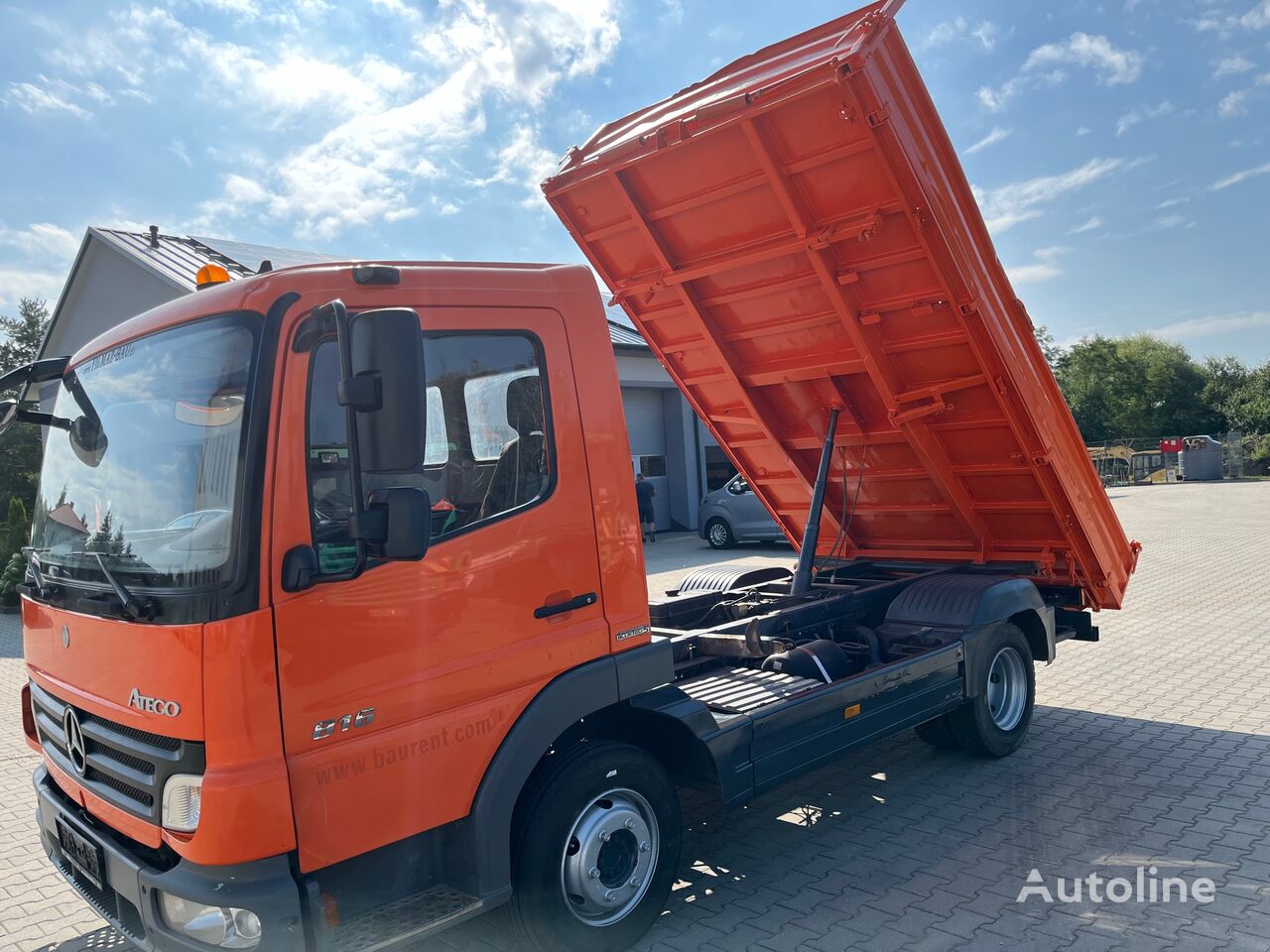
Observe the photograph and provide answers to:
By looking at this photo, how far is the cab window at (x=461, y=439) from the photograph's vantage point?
2.77 meters

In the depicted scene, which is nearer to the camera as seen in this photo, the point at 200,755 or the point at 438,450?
the point at 200,755

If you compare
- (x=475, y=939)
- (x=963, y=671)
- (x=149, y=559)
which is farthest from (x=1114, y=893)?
(x=149, y=559)

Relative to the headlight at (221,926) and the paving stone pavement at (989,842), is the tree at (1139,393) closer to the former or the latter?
the paving stone pavement at (989,842)

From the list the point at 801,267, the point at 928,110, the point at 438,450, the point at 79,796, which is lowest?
the point at 79,796

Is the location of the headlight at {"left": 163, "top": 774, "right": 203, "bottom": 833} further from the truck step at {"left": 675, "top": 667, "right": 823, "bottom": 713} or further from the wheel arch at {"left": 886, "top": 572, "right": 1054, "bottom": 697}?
the wheel arch at {"left": 886, "top": 572, "right": 1054, "bottom": 697}

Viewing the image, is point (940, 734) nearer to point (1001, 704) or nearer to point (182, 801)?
point (1001, 704)

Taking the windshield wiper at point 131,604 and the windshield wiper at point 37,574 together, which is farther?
the windshield wiper at point 37,574

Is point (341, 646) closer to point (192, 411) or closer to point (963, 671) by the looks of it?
point (192, 411)

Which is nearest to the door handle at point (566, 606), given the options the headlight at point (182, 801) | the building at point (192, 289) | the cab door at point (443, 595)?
the cab door at point (443, 595)

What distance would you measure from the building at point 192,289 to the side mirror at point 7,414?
571 centimetres

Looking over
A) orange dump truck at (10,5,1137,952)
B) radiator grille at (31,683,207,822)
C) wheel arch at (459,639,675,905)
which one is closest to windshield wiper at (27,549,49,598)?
orange dump truck at (10,5,1137,952)

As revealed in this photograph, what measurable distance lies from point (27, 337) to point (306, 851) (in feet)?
102

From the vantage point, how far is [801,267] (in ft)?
15.7

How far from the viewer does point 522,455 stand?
331 centimetres
